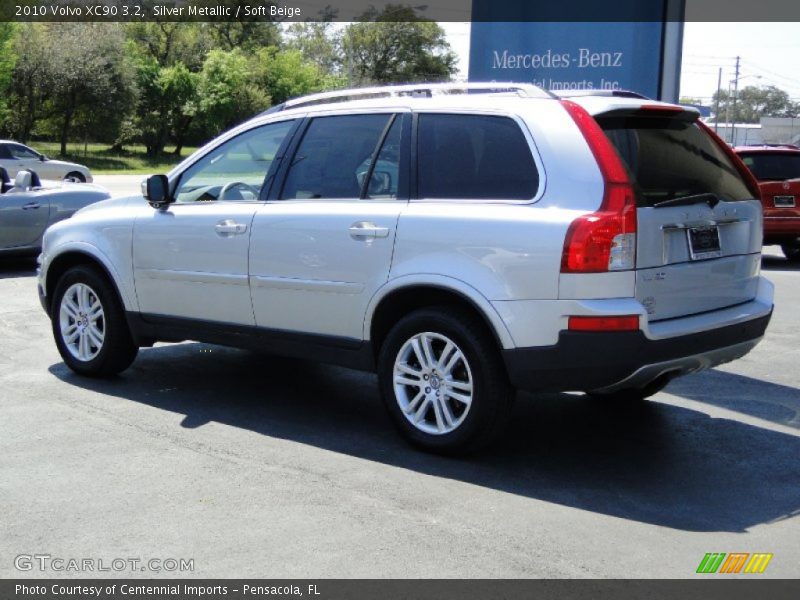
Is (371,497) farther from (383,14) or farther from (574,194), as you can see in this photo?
(383,14)

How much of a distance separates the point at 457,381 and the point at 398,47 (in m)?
97.0

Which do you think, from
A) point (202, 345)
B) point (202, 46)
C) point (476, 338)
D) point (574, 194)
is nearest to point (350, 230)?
point (476, 338)

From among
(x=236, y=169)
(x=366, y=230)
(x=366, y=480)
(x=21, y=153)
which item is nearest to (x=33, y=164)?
(x=21, y=153)

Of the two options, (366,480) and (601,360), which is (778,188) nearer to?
(601,360)

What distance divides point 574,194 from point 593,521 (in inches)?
61.3

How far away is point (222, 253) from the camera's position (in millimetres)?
6465

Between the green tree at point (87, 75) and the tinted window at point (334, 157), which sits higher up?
the green tree at point (87, 75)

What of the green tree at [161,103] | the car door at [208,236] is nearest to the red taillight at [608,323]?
the car door at [208,236]

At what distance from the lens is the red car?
14.6m

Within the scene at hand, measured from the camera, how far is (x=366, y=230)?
574cm

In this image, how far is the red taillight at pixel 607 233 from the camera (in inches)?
195

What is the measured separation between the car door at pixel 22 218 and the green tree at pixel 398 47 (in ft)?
287
